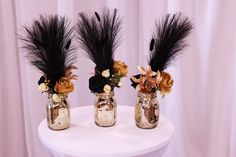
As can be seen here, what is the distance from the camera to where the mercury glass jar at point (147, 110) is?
1.10m

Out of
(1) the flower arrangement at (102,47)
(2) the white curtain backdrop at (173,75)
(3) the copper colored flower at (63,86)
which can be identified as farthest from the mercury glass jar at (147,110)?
(2) the white curtain backdrop at (173,75)

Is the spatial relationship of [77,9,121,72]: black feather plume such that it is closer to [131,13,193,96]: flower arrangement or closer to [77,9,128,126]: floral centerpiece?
[77,9,128,126]: floral centerpiece

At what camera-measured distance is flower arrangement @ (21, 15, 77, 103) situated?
101cm

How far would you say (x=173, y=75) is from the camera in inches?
61.7

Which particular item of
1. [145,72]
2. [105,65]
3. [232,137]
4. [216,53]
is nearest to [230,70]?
[216,53]

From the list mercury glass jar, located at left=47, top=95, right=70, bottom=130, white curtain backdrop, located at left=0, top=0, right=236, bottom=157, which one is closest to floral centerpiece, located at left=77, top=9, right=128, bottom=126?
A: mercury glass jar, located at left=47, top=95, right=70, bottom=130

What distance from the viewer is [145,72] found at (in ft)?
3.50

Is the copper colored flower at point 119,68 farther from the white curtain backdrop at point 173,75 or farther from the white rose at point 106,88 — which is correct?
the white curtain backdrop at point 173,75

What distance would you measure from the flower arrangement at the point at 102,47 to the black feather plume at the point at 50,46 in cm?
7

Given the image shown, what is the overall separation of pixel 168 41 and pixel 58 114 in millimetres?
470

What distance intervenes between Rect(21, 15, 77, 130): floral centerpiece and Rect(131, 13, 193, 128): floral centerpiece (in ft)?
0.84

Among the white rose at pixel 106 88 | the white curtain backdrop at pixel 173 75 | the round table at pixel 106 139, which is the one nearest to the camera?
the round table at pixel 106 139

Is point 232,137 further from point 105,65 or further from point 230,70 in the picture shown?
point 105,65

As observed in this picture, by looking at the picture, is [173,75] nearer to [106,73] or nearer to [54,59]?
[106,73]
